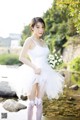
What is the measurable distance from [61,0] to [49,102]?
441 centimetres

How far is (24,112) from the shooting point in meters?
7.11

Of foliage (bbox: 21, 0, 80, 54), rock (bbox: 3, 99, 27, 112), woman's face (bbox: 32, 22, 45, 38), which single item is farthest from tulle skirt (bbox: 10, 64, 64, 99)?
foliage (bbox: 21, 0, 80, 54)

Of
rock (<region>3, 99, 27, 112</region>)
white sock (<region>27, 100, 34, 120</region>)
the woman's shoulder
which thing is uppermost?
the woman's shoulder

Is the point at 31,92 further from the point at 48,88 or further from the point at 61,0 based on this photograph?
the point at 61,0

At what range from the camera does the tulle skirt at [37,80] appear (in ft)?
16.8

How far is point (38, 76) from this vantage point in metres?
5.13

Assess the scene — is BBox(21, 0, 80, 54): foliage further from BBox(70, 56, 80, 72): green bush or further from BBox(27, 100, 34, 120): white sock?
BBox(27, 100, 34, 120): white sock

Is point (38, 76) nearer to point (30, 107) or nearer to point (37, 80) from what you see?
point (37, 80)

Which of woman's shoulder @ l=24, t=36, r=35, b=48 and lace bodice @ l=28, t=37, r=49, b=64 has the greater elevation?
woman's shoulder @ l=24, t=36, r=35, b=48

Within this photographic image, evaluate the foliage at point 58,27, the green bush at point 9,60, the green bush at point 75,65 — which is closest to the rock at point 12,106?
the green bush at point 75,65

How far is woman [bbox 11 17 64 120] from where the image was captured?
507 cm

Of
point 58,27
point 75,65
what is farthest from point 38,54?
point 58,27

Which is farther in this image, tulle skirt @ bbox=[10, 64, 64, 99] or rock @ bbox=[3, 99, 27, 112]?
rock @ bbox=[3, 99, 27, 112]

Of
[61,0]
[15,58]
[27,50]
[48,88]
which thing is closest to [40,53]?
[27,50]
